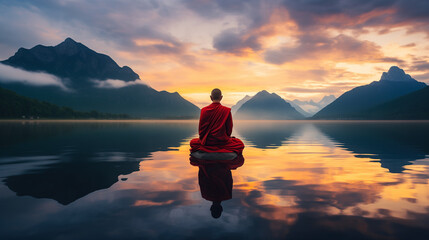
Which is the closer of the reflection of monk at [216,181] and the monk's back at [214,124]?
the reflection of monk at [216,181]

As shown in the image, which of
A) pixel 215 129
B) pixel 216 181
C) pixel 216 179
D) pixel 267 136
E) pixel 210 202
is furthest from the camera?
pixel 267 136

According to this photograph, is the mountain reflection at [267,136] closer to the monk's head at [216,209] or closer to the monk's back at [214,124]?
the monk's back at [214,124]

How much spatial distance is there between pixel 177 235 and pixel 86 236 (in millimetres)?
1575

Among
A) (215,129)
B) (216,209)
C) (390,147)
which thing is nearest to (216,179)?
(216,209)

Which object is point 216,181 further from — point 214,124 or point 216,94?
point 216,94

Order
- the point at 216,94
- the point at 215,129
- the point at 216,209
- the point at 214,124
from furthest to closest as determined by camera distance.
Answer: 1. the point at 216,94
2. the point at 214,124
3. the point at 215,129
4. the point at 216,209

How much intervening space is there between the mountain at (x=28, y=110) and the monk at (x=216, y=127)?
191518 millimetres

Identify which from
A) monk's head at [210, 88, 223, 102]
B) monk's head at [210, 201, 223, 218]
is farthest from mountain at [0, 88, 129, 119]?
monk's head at [210, 201, 223, 218]

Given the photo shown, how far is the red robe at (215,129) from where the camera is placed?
1236 centimetres

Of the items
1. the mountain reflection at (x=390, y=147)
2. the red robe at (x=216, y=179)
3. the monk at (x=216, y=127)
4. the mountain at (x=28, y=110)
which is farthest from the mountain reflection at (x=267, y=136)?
the mountain at (x=28, y=110)

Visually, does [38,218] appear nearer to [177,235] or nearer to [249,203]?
[177,235]

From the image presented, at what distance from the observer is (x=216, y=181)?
8.29m

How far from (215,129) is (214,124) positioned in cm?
28

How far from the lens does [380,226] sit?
15.9 feet
